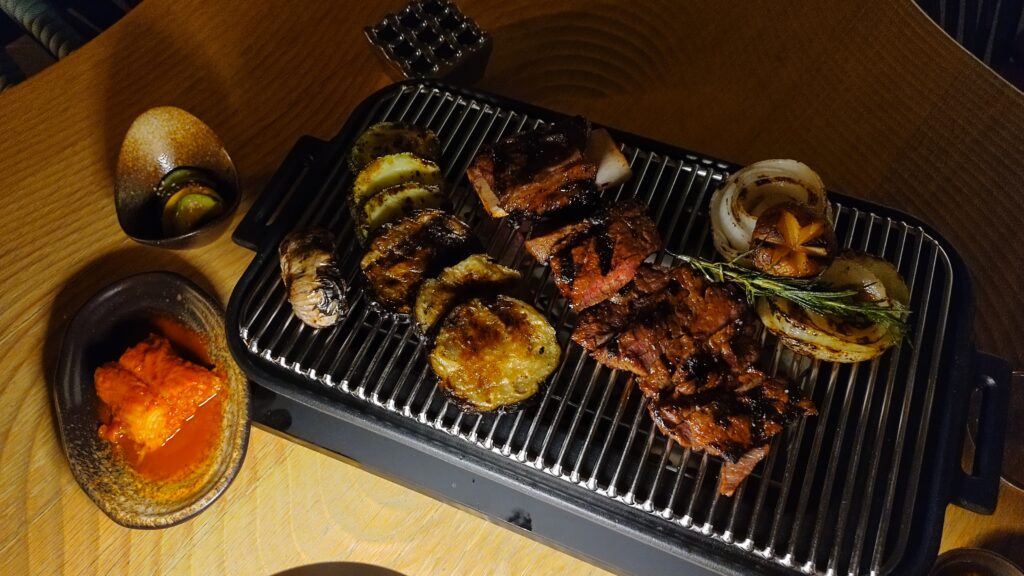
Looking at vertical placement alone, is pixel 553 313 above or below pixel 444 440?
above

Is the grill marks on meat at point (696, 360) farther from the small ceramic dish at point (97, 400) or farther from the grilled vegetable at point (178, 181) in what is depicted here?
the grilled vegetable at point (178, 181)

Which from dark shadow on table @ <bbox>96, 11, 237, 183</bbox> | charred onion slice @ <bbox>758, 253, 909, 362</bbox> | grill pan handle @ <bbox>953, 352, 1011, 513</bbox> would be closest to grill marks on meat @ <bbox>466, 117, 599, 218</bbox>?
charred onion slice @ <bbox>758, 253, 909, 362</bbox>

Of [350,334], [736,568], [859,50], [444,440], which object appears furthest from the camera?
[859,50]

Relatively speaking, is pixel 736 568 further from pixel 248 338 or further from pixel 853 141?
pixel 853 141

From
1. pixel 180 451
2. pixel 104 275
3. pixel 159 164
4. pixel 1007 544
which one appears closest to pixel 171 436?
pixel 180 451

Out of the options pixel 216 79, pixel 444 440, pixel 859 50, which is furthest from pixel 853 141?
pixel 216 79

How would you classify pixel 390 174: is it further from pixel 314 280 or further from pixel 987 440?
pixel 987 440

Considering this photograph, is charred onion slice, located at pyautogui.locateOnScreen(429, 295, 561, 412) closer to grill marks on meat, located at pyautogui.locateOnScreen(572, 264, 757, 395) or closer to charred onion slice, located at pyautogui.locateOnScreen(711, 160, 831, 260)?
grill marks on meat, located at pyautogui.locateOnScreen(572, 264, 757, 395)

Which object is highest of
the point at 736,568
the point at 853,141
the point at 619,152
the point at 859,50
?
the point at 859,50
